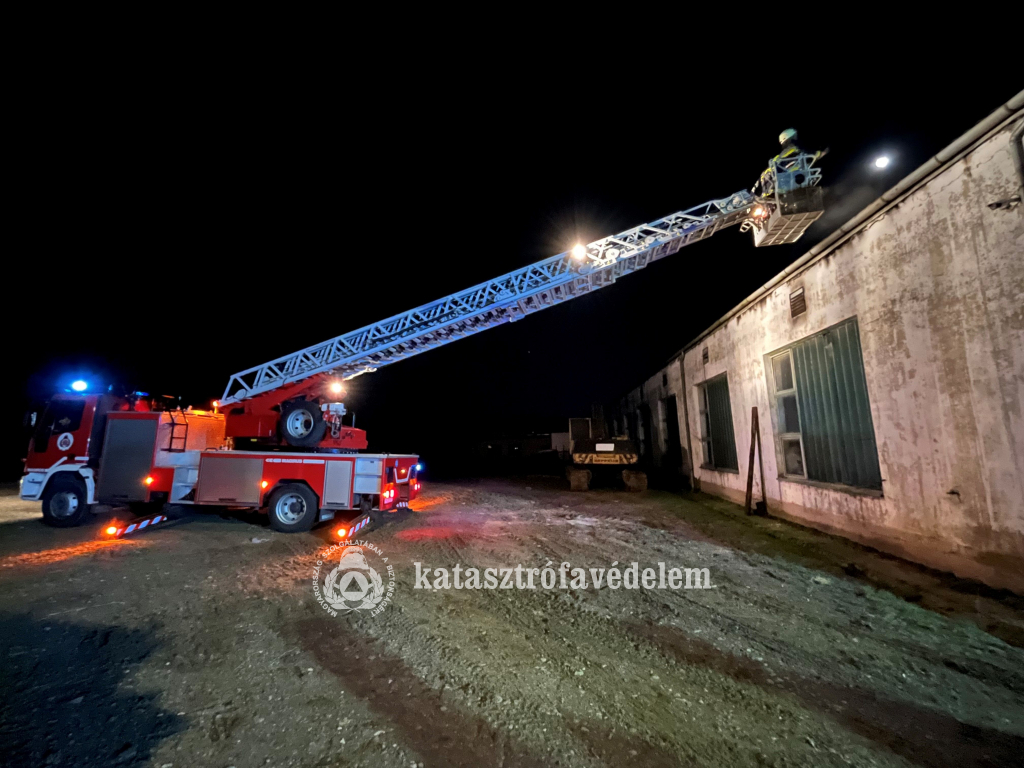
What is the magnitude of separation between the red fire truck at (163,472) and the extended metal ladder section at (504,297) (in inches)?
86.0

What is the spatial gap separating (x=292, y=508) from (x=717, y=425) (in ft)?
33.6

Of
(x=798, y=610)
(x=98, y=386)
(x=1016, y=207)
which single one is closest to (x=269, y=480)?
(x=98, y=386)

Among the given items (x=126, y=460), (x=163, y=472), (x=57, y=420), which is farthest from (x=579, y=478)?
(x=57, y=420)

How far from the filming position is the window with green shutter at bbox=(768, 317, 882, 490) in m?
6.43

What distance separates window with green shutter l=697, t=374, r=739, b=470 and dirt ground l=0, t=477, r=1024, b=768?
5109 mm

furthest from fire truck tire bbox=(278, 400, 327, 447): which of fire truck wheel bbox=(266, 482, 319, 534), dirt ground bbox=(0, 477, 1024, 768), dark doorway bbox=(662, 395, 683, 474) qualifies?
dark doorway bbox=(662, 395, 683, 474)

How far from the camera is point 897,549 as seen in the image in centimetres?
562

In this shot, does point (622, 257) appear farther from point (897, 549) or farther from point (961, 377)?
point (897, 549)

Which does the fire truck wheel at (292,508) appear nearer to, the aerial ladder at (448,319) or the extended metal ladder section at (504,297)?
the aerial ladder at (448,319)

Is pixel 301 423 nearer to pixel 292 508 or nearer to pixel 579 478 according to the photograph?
pixel 292 508

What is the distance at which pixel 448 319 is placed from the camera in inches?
412

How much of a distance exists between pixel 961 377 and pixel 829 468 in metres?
2.84

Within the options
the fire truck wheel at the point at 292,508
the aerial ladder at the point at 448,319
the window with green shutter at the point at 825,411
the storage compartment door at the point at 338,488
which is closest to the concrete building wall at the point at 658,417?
the aerial ladder at the point at 448,319

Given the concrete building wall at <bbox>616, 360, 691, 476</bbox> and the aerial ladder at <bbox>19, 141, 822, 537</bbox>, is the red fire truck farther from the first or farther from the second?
the concrete building wall at <bbox>616, 360, 691, 476</bbox>
